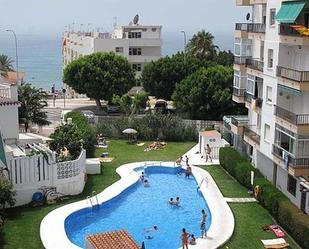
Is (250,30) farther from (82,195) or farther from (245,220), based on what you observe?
(82,195)

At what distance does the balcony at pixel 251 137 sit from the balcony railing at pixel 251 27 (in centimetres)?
789

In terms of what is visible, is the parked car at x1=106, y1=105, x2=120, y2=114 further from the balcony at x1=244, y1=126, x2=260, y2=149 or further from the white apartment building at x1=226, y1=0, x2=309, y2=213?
the balcony at x1=244, y1=126, x2=260, y2=149

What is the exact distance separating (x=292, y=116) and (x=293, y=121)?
903 millimetres

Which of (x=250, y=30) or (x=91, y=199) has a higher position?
(x=250, y=30)

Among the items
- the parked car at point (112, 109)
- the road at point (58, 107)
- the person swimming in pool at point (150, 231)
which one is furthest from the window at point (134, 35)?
the person swimming in pool at point (150, 231)

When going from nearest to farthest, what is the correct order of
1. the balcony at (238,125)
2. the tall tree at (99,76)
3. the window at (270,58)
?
the window at (270,58)
the balcony at (238,125)
the tall tree at (99,76)

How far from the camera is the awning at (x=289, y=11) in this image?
29.7 m

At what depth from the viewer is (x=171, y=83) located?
73.1 metres

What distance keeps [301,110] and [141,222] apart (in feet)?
41.0

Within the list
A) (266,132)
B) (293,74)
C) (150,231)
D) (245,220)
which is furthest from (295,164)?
(150,231)

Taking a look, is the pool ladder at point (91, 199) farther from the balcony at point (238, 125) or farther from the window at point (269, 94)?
the window at point (269, 94)

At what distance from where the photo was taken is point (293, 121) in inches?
1201

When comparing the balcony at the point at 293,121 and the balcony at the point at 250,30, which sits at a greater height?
the balcony at the point at 250,30

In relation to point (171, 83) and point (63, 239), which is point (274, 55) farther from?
point (171, 83)
